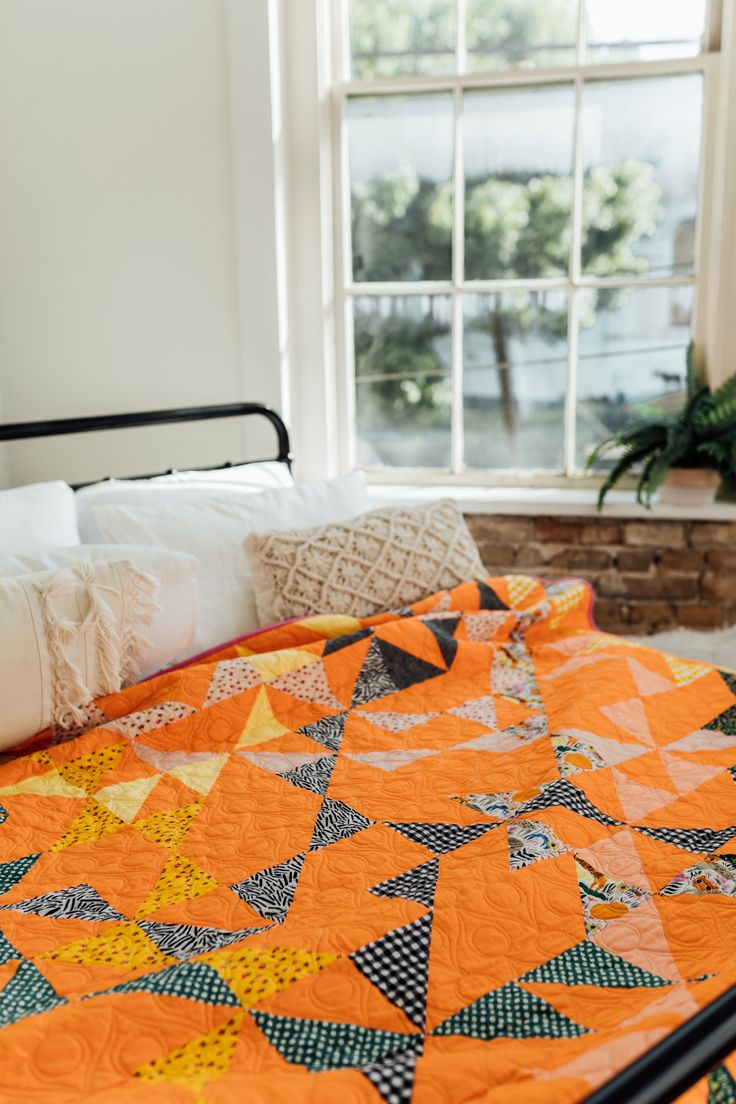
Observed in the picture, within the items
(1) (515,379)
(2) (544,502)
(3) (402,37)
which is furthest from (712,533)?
(3) (402,37)

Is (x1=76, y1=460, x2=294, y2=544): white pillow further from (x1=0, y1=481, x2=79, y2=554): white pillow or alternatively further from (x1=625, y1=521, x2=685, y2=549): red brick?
(x1=625, y1=521, x2=685, y2=549): red brick

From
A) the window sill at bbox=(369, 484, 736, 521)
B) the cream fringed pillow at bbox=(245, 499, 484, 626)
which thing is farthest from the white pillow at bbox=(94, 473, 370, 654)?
the window sill at bbox=(369, 484, 736, 521)

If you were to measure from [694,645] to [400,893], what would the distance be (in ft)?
5.60

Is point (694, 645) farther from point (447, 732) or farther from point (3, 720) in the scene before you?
point (3, 720)

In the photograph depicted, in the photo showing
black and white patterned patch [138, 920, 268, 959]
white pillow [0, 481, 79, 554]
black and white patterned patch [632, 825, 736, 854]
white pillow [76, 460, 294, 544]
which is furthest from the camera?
white pillow [76, 460, 294, 544]

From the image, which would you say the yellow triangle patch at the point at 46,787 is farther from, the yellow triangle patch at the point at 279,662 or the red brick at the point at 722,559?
the red brick at the point at 722,559

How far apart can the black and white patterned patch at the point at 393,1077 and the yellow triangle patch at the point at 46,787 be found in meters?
0.68

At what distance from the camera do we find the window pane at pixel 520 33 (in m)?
2.54

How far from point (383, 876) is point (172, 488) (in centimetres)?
119

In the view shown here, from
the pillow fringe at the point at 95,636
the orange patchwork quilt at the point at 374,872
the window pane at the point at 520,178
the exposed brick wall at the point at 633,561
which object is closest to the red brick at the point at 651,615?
the exposed brick wall at the point at 633,561

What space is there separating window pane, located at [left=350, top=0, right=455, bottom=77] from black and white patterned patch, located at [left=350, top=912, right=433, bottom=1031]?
7.65ft

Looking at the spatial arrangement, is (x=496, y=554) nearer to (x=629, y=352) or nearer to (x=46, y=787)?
(x=629, y=352)

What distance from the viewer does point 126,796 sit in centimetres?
136

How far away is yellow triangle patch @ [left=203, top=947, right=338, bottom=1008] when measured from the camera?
3.04 ft
